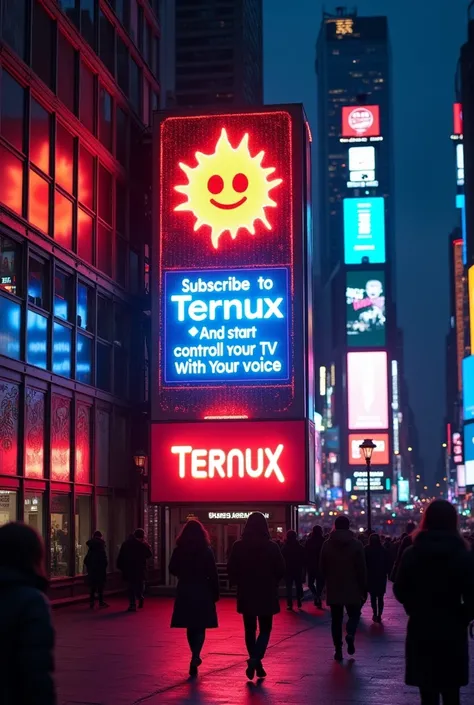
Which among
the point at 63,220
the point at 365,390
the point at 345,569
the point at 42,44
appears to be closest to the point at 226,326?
the point at 63,220

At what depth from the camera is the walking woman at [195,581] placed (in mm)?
14047

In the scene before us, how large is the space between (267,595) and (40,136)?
16.6m

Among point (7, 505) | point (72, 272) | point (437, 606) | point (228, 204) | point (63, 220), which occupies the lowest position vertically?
point (437, 606)

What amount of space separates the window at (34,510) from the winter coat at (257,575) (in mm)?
12277

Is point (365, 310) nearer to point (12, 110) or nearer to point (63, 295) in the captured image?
point (63, 295)

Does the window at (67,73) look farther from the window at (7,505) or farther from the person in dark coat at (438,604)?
the person in dark coat at (438,604)

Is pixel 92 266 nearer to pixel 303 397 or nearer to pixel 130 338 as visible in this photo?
pixel 130 338

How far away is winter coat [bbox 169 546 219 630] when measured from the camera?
1405 cm

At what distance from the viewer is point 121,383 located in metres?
34.6

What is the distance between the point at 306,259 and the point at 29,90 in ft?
37.0

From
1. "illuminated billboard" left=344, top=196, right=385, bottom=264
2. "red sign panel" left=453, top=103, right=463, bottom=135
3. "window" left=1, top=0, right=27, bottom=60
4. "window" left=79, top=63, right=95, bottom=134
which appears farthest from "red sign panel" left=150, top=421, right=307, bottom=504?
"red sign panel" left=453, top=103, right=463, bottom=135

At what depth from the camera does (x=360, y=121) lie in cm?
13938

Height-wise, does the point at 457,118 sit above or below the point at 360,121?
below

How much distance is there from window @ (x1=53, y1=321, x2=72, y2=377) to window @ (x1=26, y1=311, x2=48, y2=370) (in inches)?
24.9
